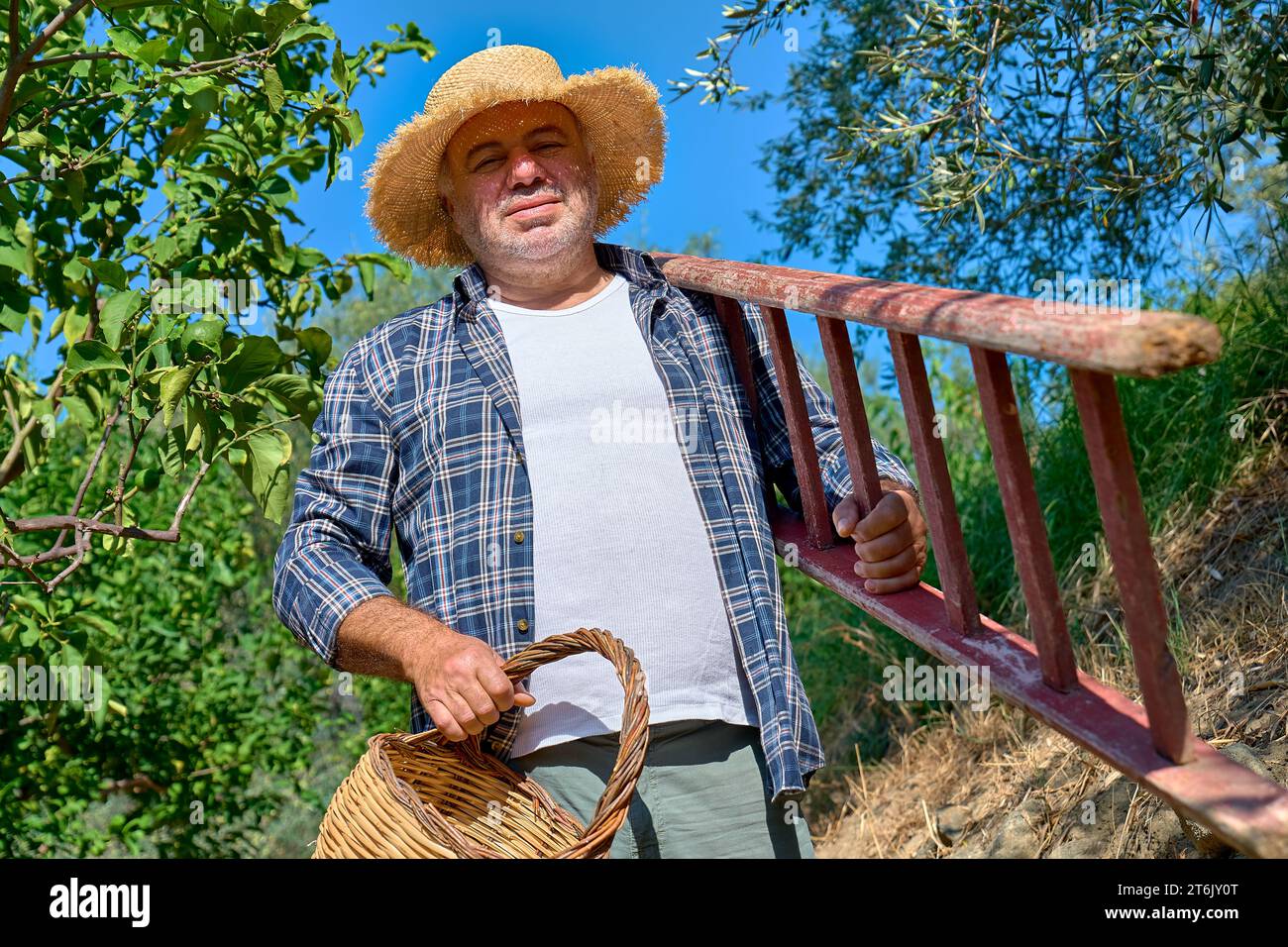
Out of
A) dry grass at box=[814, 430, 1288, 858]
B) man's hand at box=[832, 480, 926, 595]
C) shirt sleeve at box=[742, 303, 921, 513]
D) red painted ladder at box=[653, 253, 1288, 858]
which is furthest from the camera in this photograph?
dry grass at box=[814, 430, 1288, 858]

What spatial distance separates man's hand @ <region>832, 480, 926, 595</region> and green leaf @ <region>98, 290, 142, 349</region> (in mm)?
1533

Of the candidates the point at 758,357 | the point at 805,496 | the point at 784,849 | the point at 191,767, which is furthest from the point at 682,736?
the point at 191,767

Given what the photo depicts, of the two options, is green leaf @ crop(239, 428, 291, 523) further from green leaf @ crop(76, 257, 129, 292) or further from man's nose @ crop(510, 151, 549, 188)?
man's nose @ crop(510, 151, 549, 188)

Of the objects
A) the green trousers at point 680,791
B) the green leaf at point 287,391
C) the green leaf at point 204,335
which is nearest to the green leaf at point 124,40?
the green leaf at point 204,335

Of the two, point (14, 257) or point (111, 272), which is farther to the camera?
point (14, 257)

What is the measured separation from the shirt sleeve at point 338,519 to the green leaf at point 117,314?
44 cm

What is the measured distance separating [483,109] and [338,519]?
3.56 feet

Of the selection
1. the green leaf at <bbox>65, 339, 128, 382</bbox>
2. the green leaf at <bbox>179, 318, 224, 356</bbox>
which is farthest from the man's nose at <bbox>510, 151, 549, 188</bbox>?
the green leaf at <bbox>65, 339, 128, 382</bbox>

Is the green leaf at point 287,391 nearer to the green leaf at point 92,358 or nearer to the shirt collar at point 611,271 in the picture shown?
the green leaf at point 92,358

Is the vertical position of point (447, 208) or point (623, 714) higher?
point (447, 208)

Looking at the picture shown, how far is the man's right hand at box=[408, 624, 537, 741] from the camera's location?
2.27 meters

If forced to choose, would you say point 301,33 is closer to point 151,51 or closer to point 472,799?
point 151,51

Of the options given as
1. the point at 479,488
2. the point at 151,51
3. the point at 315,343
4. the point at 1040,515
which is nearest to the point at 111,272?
the point at 151,51

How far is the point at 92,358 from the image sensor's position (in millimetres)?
2656
